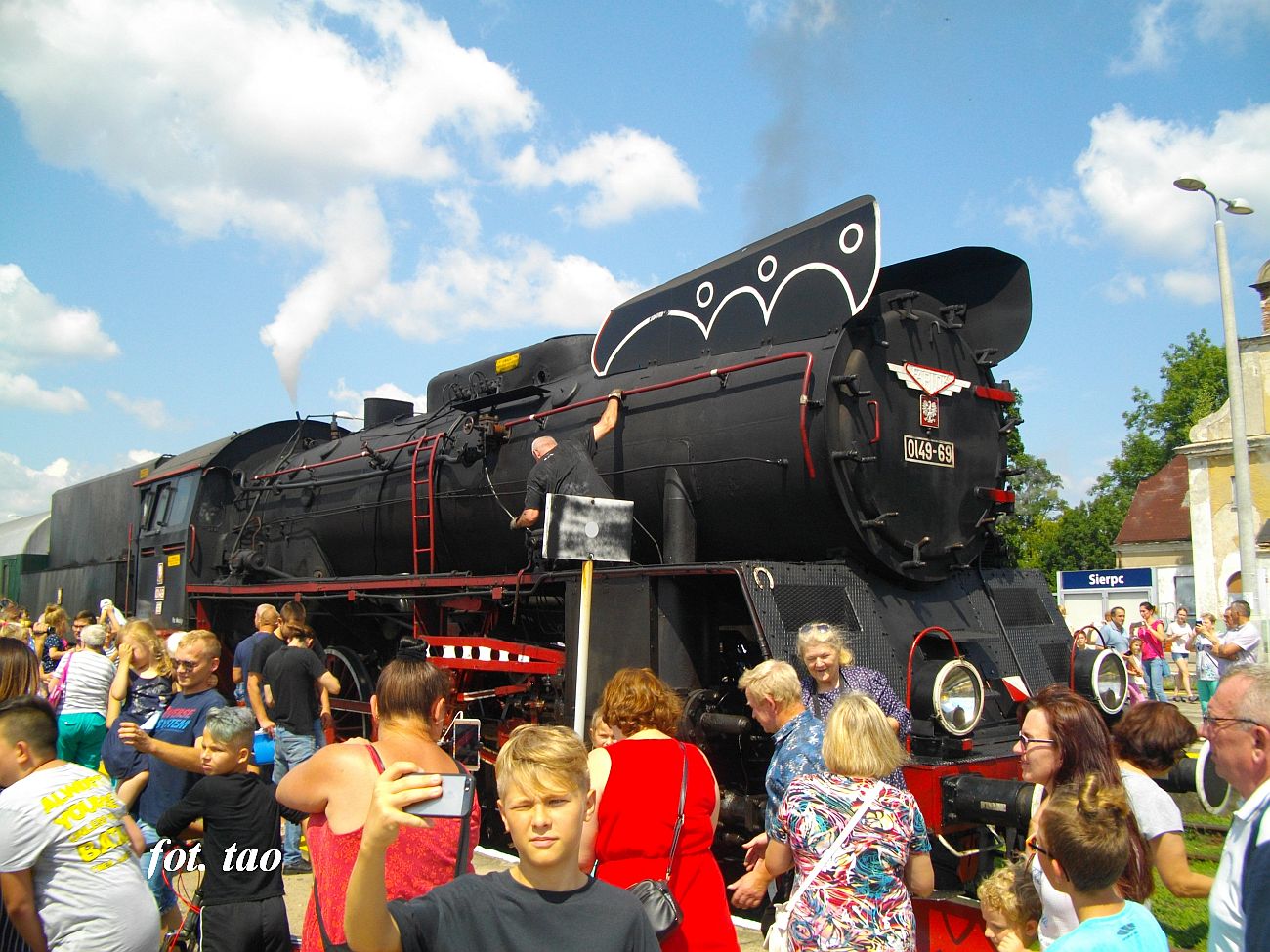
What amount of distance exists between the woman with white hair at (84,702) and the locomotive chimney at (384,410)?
500 centimetres

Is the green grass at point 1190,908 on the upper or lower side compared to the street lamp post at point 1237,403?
lower

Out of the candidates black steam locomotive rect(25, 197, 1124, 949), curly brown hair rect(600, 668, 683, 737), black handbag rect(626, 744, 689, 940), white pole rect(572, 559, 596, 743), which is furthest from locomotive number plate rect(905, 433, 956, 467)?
black handbag rect(626, 744, 689, 940)

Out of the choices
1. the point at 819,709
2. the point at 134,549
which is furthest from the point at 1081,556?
the point at 819,709

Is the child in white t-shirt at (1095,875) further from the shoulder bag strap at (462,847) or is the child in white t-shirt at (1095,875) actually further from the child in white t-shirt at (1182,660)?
the child in white t-shirt at (1182,660)

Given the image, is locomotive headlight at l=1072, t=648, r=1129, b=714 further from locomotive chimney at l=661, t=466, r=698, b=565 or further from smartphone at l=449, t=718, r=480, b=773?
smartphone at l=449, t=718, r=480, b=773

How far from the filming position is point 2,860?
8.91ft

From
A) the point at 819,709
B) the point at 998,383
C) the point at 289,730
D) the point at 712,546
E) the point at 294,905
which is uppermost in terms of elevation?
the point at 998,383

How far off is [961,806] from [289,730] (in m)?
4.45

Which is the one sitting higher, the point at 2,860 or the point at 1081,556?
the point at 1081,556

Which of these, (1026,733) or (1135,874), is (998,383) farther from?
(1135,874)

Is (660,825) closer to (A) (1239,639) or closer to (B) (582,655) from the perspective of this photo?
(B) (582,655)

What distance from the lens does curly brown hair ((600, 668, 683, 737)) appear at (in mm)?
3049

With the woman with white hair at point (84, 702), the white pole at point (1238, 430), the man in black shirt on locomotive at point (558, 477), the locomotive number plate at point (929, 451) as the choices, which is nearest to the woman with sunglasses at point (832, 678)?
the locomotive number plate at point (929, 451)

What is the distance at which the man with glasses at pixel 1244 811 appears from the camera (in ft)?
6.17
